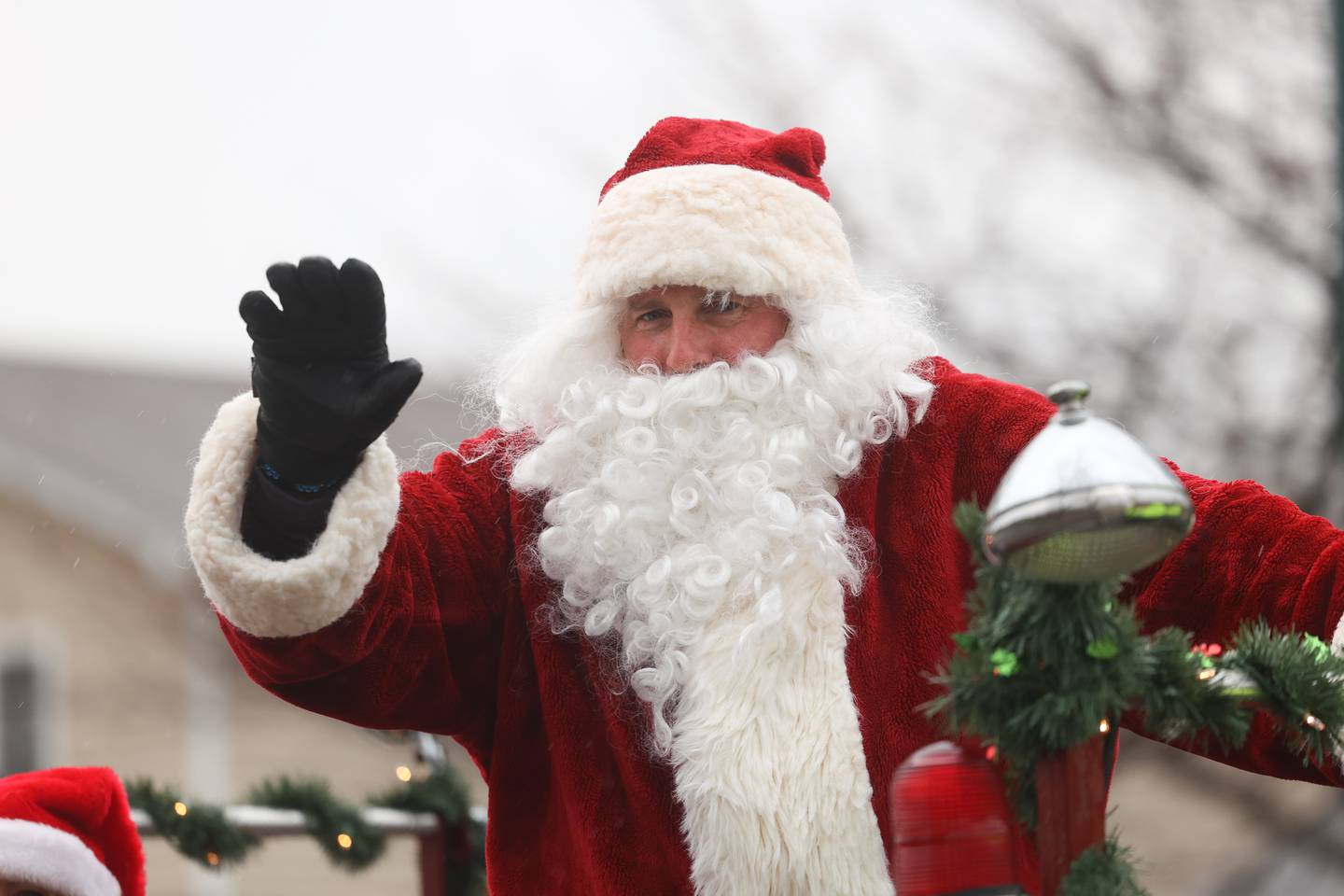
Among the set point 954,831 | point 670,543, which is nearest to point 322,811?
point 670,543

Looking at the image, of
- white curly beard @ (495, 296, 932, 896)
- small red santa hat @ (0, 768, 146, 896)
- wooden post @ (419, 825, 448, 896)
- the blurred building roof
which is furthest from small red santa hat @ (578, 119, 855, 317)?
the blurred building roof

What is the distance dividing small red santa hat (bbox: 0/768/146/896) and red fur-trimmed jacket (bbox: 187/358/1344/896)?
0.64 meters

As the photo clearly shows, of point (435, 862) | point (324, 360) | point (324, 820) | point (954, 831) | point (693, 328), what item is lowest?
point (435, 862)

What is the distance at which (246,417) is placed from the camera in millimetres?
2840

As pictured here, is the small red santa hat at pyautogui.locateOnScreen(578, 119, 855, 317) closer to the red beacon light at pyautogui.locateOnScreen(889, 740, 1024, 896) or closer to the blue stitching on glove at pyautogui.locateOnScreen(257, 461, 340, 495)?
the blue stitching on glove at pyautogui.locateOnScreen(257, 461, 340, 495)

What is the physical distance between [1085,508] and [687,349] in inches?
70.9

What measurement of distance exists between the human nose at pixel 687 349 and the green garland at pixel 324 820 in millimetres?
1624

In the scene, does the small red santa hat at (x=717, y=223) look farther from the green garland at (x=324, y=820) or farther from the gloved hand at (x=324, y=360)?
the green garland at (x=324, y=820)

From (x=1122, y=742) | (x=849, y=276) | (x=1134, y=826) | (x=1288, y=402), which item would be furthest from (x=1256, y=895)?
(x=849, y=276)

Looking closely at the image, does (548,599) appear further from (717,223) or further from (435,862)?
(435,862)

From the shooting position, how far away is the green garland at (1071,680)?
5.87 ft

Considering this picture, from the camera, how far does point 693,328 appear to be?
3.40 meters

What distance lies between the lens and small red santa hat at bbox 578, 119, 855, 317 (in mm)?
3324

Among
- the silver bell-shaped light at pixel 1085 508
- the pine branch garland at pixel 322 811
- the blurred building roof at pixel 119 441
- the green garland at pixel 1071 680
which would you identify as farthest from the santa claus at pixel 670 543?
the blurred building roof at pixel 119 441
